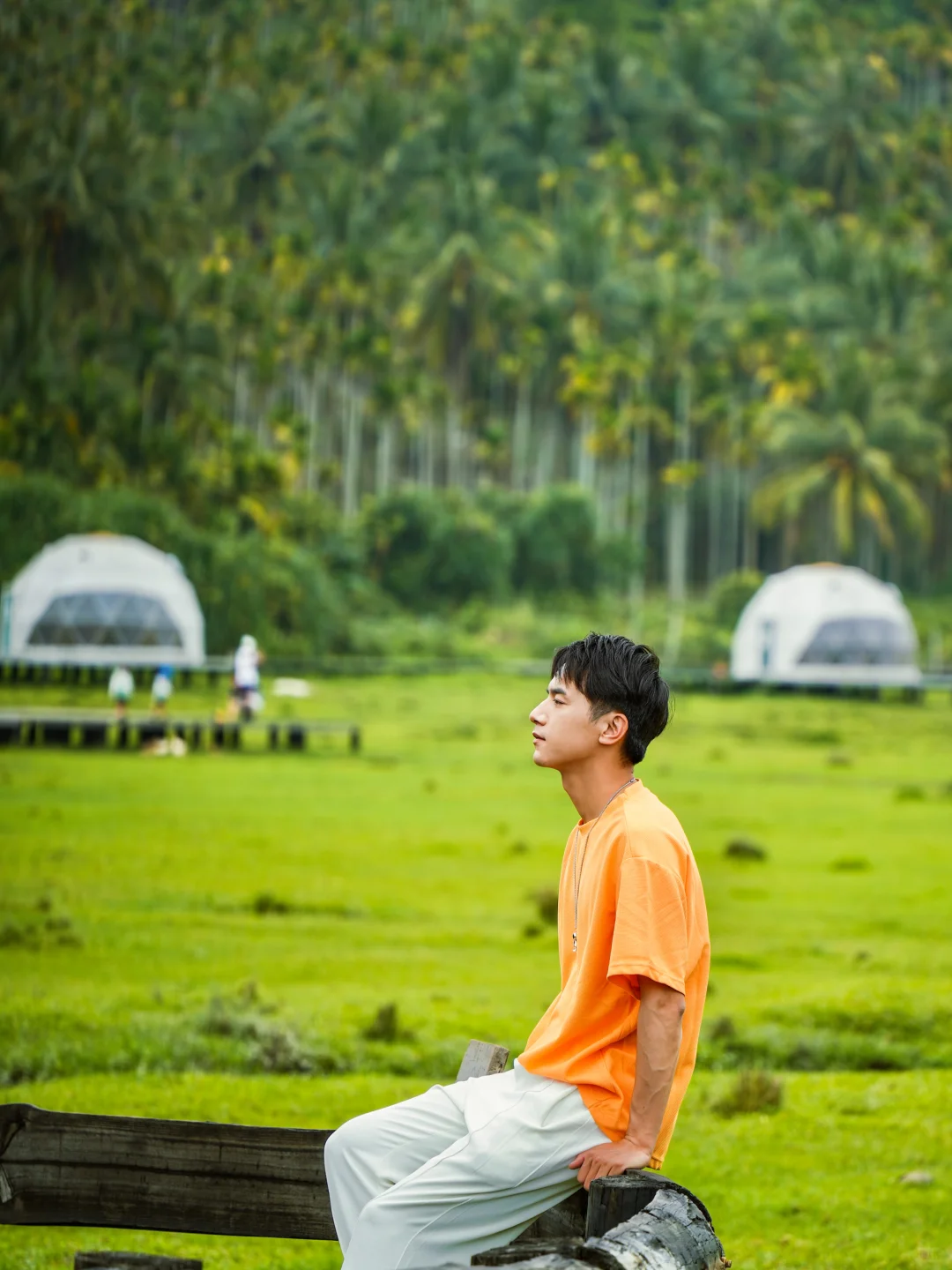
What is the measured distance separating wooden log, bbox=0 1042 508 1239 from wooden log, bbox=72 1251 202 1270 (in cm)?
44

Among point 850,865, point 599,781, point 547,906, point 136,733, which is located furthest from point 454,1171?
point 136,733

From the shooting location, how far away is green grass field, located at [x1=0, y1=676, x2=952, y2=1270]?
7.09m

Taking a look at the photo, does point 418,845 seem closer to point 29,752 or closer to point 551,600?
point 29,752

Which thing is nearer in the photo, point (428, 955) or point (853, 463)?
point (428, 955)

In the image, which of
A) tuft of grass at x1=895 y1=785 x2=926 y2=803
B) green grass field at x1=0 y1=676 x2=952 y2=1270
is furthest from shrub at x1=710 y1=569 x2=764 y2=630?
tuft of grass at x1=895 y1=785 x2=926 y2=803

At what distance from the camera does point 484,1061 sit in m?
3.23

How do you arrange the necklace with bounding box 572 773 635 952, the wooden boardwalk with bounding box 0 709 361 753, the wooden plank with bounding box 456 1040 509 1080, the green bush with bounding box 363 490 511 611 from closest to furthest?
the necklace with bounding box 572 773 635 952, the wooden plank with bounding box 456 1040 509 1080, the wooden boardwalk with bounding box 0 709 361 753, the green bush with bounding box 363 490 511 611

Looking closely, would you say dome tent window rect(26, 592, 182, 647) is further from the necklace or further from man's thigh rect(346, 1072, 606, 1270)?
man's thigh rect(346, 1072, 606, 1270)

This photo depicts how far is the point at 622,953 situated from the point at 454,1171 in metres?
0.42

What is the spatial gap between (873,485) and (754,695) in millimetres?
17221

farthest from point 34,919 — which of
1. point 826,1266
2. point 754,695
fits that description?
point 754,695

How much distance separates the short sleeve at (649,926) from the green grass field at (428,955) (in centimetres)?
318

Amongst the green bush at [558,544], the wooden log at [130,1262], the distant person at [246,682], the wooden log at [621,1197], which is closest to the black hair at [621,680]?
the wooden log at [621,1197]

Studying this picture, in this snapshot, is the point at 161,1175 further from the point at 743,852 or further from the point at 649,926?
the point at 743,852
